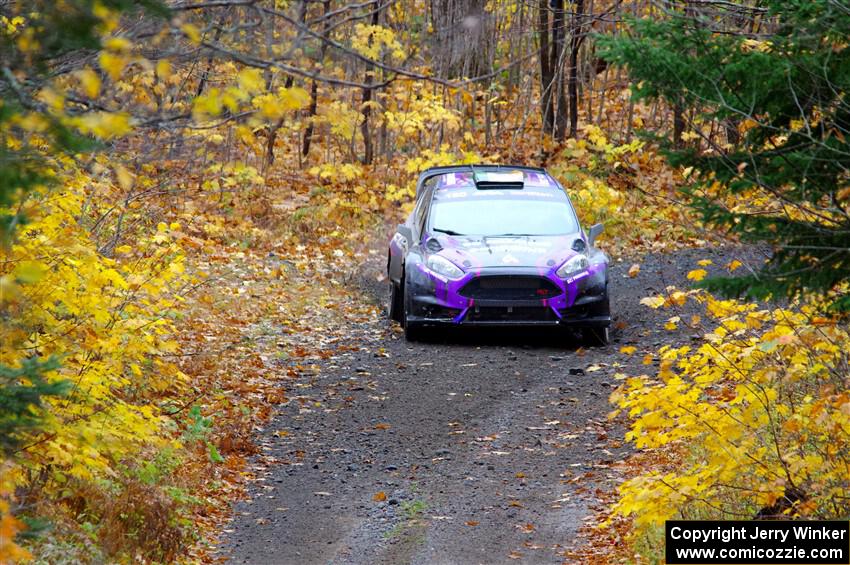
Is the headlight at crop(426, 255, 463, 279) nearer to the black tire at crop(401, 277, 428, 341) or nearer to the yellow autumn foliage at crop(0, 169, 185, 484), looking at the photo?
the black tire at crop(401, 277, 428, 341)

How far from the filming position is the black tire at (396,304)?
12898 millimetres

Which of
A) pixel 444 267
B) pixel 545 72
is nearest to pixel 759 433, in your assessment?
pixel 444 267

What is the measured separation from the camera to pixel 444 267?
37.8 feet

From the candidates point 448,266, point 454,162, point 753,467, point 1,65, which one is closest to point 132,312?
point 1,65

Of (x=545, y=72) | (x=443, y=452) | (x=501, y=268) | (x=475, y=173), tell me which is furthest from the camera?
(x=545, y=72)

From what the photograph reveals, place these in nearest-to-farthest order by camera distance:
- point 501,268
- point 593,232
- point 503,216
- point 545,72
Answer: point 501,268
point 593,232
point 503,216
point 545,72

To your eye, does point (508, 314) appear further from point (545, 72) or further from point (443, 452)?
point (545, 72)

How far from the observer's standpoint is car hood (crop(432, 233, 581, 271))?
1142 cm

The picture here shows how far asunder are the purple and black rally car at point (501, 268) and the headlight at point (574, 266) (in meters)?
0.01

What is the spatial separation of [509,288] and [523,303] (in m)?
0.23

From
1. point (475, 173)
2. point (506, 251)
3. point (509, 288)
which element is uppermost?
point (475, 173)

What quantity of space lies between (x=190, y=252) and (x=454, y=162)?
6.47 m

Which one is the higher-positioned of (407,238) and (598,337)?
(407,238)

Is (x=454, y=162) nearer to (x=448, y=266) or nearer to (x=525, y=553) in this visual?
(x=448, y=266)
